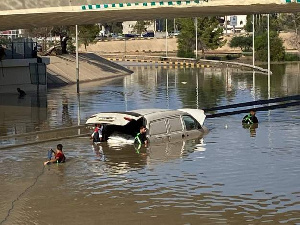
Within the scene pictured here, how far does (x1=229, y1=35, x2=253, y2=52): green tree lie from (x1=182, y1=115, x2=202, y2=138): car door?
98.8 meters

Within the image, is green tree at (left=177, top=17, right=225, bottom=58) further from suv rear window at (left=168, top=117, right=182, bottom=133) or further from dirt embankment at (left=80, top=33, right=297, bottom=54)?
suv rear window at (left=168, top=117, right=182, bottom=133)

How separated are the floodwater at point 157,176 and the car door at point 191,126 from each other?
340 mm

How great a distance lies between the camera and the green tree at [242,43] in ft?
417

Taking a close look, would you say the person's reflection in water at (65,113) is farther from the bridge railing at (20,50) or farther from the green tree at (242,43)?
the green tree at (242,43)

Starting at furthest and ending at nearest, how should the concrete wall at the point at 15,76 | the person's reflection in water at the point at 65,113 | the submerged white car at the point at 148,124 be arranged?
1. the concrete wall at the point at 15,76
2. the person's reflection in water at the point at 65,113
3. the submerged white car at the point at 148,124

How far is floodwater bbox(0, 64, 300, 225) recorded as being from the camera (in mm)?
17516

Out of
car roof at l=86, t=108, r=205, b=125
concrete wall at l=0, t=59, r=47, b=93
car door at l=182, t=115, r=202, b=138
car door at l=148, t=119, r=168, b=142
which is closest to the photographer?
car roof at l=86, t=108, r=205, b=125

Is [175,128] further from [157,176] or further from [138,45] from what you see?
[138,45]

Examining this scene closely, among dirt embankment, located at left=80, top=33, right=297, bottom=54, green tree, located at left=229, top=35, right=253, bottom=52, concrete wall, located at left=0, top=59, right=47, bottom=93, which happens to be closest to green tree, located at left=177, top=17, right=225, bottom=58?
green tree, located at left=229, top=35, right=253, bottom=52

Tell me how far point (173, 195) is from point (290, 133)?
39.6 feet

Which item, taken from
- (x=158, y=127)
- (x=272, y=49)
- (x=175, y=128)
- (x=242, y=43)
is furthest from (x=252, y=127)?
(x=242, y=43)

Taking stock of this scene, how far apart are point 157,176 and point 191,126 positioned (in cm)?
711

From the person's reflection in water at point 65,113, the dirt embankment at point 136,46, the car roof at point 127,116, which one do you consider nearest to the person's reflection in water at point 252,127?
the car roof at point 127,116

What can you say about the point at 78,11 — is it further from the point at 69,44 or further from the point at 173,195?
the point at 69,44
